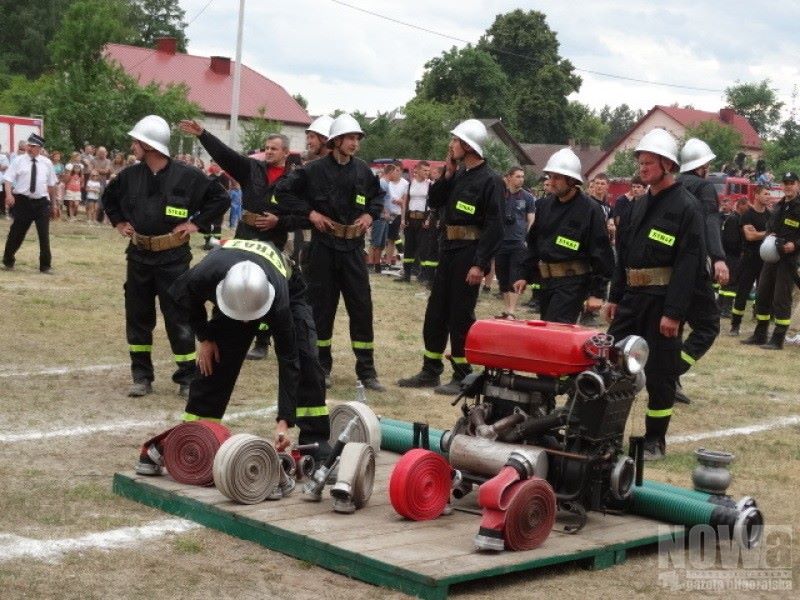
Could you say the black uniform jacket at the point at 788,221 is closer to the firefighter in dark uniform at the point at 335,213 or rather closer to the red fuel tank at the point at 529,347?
the firefighter in dark uniform at the point at 335,213

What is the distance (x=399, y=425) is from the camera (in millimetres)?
9047

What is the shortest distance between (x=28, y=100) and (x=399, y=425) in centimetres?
4373

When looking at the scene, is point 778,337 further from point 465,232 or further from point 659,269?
point 659,269

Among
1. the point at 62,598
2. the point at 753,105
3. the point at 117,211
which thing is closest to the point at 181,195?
the point at 117,211

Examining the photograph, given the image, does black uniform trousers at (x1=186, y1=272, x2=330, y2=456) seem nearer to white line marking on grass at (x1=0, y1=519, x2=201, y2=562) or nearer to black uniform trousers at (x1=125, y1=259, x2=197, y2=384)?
white line marking on grass at (x1=0, y1=519, x2=201, y2=562)

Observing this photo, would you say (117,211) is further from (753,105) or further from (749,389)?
(753,105)

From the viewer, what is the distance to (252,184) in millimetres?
12469

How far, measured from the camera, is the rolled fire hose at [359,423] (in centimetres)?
827

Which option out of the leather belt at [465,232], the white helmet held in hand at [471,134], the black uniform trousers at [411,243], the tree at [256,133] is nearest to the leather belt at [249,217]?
the leather belt at [465,232]

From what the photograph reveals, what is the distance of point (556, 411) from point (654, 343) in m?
2.29

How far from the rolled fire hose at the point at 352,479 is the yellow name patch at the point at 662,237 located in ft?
9.99

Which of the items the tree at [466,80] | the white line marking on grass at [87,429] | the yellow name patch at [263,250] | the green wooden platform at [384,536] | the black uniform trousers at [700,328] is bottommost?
the white line marking on grass at [87,429]

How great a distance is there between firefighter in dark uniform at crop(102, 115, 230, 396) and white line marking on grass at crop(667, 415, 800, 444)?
3.93 metres

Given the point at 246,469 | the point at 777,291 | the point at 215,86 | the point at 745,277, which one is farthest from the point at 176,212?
the point at 215,86
